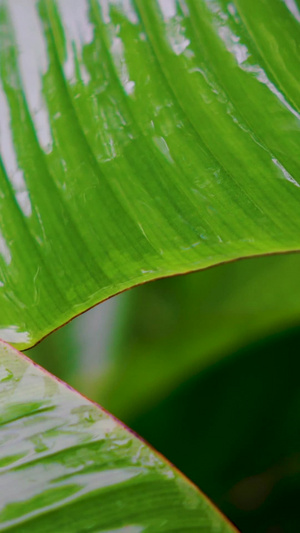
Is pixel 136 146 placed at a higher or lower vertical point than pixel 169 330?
higher

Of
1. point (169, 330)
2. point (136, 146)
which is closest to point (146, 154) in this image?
point (136, 146)

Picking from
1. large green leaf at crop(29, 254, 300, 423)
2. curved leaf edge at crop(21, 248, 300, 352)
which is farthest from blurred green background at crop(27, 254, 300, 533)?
curved leaf edge at crop(21, 248, 300, 352)

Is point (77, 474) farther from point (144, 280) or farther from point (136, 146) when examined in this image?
point (136, 146)

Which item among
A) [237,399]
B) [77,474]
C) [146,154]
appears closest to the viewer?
[77,474]

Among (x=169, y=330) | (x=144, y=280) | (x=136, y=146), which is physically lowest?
(x=169, y=330)

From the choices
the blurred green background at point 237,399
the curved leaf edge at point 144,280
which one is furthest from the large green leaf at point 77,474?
the blurred green background at point 237,399
